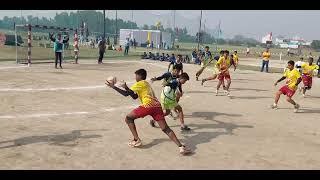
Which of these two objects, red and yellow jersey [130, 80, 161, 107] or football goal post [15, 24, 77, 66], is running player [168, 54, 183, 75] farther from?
football goal post [15, 24, 77, 66]

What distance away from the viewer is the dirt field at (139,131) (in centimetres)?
730

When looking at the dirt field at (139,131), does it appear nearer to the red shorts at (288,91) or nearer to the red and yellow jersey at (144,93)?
the red shorts at (288,91)

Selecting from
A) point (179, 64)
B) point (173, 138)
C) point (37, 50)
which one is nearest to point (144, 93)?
point (173, 138)

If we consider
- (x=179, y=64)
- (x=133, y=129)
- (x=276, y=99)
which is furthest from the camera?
(x=276, y=99)

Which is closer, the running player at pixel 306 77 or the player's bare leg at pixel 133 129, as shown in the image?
the player's bare leg at pixel 133 129

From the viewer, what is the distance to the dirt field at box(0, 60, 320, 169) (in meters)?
7.30

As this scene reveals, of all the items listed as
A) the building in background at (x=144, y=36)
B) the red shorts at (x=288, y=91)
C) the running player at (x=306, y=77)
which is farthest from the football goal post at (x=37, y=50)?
the building in background at (x=144, y=36)

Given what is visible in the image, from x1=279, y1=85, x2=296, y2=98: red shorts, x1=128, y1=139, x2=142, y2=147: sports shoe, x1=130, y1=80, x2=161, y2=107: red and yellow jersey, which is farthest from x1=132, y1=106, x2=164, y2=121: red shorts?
x1=279, y1=85, x2=296, y2=98: red shorts

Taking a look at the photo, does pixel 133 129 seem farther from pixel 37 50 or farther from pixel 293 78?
pixel 37 50

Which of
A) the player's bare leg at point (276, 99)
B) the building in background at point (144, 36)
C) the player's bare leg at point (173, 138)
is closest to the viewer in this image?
the player's bare leg at point (173, 138)

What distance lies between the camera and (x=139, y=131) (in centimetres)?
955
